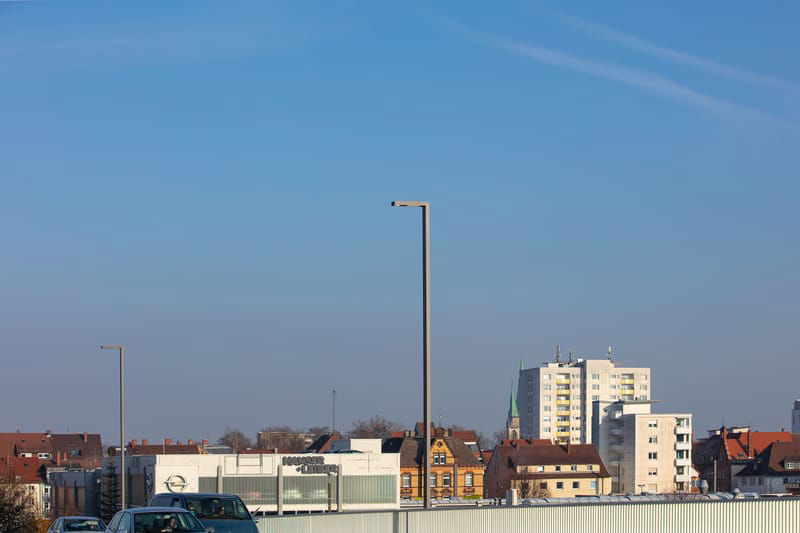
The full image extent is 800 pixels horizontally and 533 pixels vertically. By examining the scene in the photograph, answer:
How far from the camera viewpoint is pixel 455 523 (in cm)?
2816

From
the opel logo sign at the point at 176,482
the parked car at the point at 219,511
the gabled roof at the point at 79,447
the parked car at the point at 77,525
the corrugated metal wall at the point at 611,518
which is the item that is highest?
the parked car at the point at 219,511

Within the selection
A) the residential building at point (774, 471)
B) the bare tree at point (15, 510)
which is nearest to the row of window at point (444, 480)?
the residential building at point (774, 471)

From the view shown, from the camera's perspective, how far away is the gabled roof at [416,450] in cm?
12281

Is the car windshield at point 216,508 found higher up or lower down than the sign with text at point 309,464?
higher up

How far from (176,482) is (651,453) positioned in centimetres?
8803

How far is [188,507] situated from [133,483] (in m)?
81.0

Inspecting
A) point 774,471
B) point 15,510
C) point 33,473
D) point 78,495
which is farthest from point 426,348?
point 33,473

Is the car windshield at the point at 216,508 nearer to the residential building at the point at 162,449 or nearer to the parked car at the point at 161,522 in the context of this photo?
the parked car at the point at 161,522

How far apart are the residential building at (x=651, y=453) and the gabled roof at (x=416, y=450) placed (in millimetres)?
43811

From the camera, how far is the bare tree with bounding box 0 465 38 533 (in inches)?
3253

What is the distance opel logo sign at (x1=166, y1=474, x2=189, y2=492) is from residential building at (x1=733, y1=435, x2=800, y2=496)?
64.6m

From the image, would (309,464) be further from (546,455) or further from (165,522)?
(165,522)

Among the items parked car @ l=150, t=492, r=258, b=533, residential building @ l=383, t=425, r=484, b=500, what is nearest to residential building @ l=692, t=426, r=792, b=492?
residential building @ l=383, t=425, r=484, b=500

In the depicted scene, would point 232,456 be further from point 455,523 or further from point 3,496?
point 455,523
